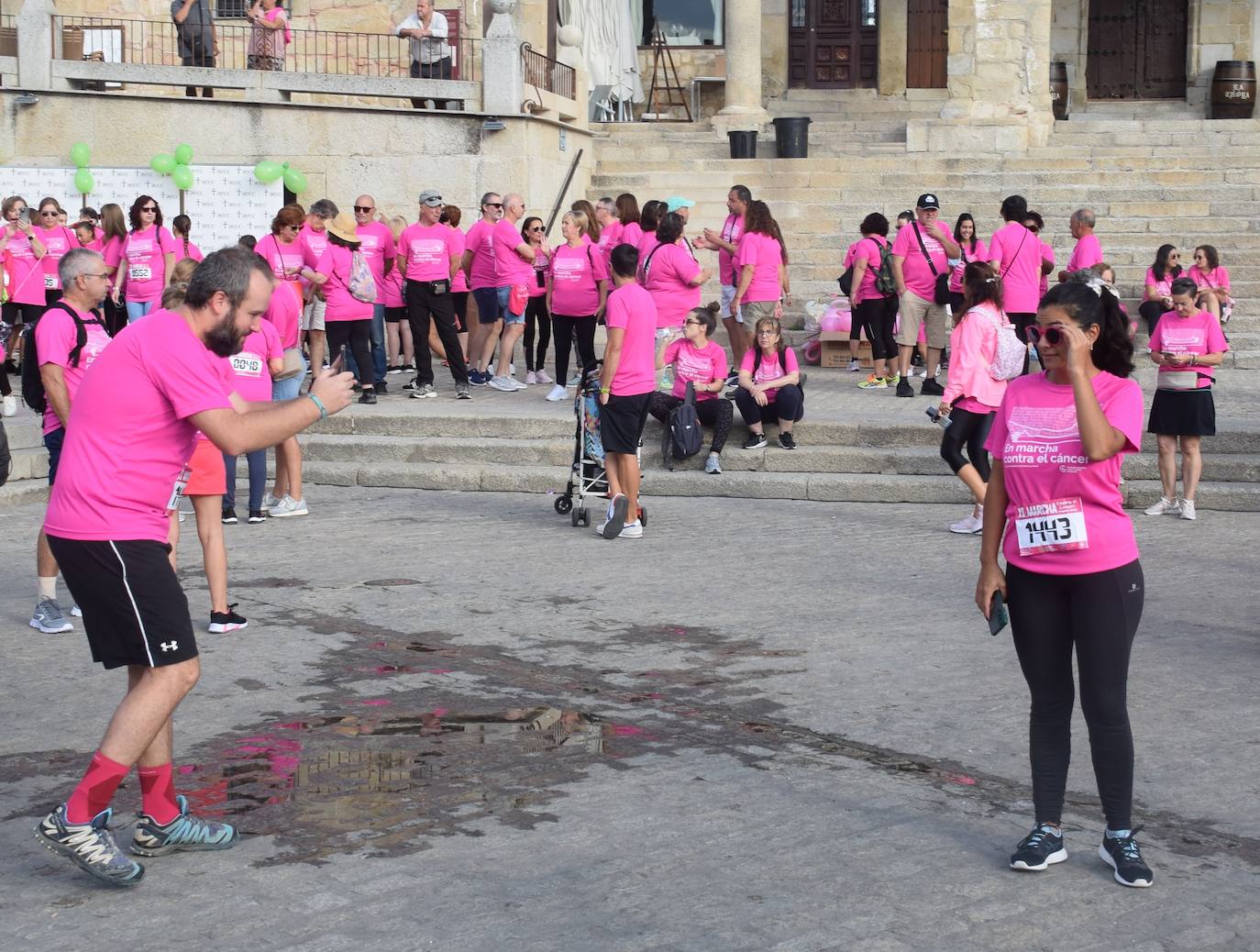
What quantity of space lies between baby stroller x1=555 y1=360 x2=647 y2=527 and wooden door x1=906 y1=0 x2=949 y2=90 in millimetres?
19138

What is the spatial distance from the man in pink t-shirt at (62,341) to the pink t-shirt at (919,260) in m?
8.16

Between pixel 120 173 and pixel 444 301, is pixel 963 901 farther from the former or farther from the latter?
pixel 120 173

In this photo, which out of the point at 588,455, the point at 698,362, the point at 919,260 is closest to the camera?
the point at 588,455

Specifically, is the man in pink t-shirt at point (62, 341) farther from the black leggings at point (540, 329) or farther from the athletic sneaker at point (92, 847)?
the black leggings at point (540, 329)

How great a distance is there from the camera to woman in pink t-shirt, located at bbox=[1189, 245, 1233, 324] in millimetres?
11234

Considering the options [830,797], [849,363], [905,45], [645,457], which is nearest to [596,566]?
[645,457]

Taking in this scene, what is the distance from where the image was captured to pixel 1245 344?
53.8ft

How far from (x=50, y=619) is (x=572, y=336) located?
7268 mm

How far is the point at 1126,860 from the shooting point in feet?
15.7

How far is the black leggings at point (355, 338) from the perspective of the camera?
13914 mm

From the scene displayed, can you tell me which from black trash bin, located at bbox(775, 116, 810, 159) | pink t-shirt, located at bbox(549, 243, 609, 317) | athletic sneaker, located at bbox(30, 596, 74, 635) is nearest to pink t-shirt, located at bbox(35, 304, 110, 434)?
athletic sneaker, located at bbox(30, 596, 74, 635)

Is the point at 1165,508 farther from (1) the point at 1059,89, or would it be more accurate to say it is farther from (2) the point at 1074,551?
(1) the point at 1059,89

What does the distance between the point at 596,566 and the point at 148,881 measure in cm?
495

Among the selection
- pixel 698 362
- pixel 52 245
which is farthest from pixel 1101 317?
pixel 52 245
